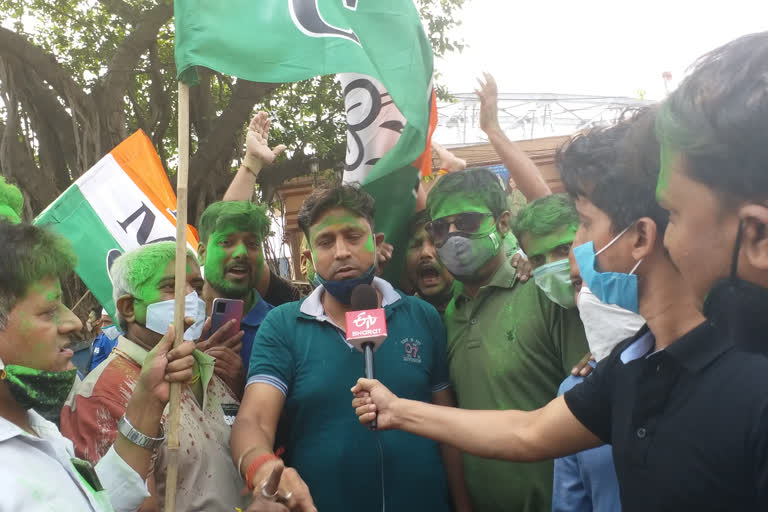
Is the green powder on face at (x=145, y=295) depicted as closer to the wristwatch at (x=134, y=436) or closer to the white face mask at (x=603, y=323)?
the wristwatch at (x=134, y=436)

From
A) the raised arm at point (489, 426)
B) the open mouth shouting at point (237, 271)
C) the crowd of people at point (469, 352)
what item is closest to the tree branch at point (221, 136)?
the crowd of people at point (469, 352)

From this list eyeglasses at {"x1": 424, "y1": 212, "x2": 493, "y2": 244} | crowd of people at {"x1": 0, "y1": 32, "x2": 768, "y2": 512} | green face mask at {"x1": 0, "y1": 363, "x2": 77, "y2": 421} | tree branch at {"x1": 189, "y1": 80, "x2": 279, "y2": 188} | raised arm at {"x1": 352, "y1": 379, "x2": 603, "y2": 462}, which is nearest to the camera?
crowd of people at {"x1": 0, "y1": 32, "x2": 768, "y2": 512}

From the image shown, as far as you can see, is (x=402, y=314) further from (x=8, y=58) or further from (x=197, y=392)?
(x=8, y=58)

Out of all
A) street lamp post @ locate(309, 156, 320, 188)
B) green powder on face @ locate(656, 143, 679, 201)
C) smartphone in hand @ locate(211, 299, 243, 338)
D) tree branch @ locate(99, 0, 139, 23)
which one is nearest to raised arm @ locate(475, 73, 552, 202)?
smartphone in hand @ locate(211, 299, 243, 338)

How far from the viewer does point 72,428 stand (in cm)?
270

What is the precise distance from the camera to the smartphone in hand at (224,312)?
353 centimetres

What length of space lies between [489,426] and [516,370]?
0.62 m

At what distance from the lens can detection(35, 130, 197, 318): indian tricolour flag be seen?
4.62 m

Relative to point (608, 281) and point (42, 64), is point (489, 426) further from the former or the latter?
point (42, 64)

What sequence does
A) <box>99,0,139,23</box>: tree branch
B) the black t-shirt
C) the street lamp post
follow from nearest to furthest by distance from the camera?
1. the black t-shirt
2. <box>99,0,139,23</box>: tree branch
3. the street lamp post

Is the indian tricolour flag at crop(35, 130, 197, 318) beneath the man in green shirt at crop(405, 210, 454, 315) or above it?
above

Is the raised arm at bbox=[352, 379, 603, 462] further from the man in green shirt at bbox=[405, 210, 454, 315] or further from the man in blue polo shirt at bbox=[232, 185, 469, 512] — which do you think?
the man in green shirt at bbox=[405, 210, 454, 315]

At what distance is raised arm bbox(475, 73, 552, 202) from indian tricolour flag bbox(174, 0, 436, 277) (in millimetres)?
415

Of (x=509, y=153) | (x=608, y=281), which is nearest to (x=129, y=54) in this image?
(x=509, y=153)
